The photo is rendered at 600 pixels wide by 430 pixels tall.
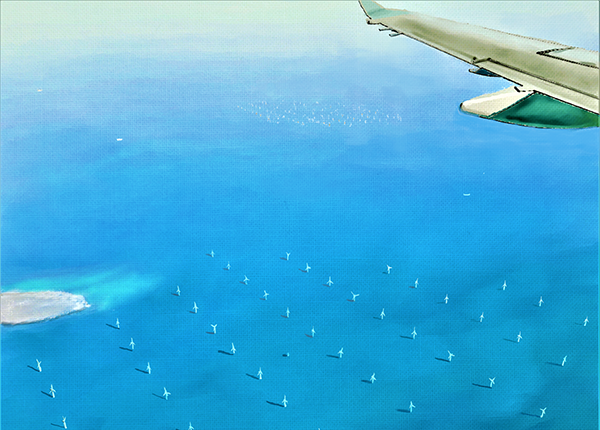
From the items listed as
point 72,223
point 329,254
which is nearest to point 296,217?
point 329,254

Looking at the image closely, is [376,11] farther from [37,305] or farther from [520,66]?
[37,305]

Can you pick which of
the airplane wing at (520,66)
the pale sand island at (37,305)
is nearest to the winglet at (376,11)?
the airplane wing at (520,66)

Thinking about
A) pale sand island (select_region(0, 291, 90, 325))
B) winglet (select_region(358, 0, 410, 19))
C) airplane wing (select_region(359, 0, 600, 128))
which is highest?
winglet (select_region(358, 0, 410, 19))

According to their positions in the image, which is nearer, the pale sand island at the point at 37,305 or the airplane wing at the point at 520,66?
the airplane wing at the point at 520,66

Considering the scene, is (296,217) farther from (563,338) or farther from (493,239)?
(563,338)

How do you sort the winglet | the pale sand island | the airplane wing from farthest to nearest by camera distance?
the winglet, the pale sand island, the airplane wing

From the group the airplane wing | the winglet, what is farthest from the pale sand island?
the winglet

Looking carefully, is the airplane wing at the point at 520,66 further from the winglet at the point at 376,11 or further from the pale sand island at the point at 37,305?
the pale sand island at the point at 37,305

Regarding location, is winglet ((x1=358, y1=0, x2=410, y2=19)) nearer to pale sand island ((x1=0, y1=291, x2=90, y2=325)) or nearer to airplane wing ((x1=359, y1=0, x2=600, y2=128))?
airplane wing ((x1=359, y1=0, x2=600, y2=128))
